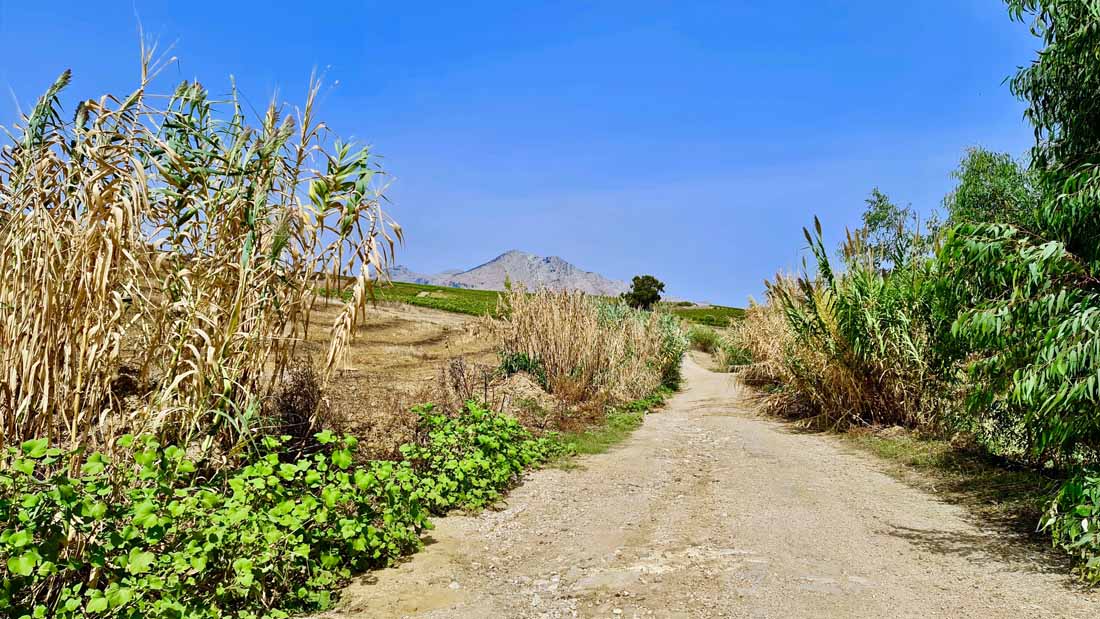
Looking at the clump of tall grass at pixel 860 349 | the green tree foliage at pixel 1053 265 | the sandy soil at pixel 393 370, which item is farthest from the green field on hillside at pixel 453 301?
the clump of tall grass at pixel 860 349

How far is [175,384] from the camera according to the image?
342 centimetres

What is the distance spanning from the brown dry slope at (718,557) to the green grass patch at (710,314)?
123ft

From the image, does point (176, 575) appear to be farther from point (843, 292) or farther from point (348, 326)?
point (843, 292)

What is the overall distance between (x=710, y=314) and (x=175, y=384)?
171ft

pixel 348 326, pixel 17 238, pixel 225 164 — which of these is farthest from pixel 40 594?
pixel 225 164

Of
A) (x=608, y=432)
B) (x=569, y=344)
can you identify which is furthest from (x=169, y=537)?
(x=569, y=344)

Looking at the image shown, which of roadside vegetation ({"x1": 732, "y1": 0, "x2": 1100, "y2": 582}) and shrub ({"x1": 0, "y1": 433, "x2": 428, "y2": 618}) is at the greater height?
roadside vegetation ({"x1": 732, "y1": 0, "x2": 1100, "y2": 582})

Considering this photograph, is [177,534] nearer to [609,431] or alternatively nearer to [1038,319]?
[1038,319]

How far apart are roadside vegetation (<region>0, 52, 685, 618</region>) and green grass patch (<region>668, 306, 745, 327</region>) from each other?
129ft

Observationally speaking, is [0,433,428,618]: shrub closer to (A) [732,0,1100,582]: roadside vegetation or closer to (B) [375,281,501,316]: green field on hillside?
(B) [375,281,501,316]: green field on hillside

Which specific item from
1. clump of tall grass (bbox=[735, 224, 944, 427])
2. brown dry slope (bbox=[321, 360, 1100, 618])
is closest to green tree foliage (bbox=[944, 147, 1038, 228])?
clump of tall grass (bbox=[735, 224, 944, 427])

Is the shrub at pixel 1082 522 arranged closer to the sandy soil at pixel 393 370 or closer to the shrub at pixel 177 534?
the shrub at pixel 177 534

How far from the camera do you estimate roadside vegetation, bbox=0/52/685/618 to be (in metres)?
2.80

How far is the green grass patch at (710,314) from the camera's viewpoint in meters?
45.2
